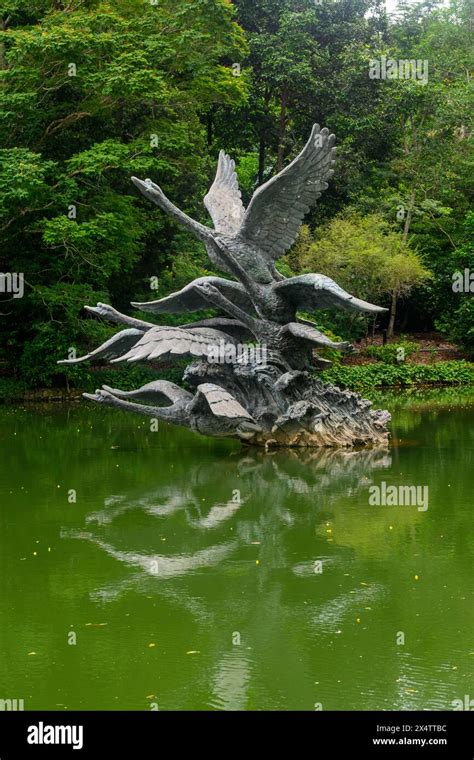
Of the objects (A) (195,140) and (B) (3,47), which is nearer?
(B) (3,47)

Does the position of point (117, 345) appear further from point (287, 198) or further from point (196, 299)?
point (287, 198)

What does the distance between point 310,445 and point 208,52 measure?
36.2 feet

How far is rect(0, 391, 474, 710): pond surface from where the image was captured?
500 cm

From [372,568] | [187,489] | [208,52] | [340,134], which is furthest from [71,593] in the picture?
[340,134]

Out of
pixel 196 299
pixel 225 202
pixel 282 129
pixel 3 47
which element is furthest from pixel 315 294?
pixel 282 129

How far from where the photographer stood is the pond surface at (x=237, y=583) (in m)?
5.00

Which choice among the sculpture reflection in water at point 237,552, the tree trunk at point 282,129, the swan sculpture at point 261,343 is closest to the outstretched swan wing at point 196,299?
the swan sculpture at point 261,343

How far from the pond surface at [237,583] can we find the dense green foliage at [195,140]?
24.7 feet

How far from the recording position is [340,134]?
26.7 metres

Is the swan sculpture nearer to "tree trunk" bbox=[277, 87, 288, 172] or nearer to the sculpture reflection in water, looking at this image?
the sculpture reflection in water

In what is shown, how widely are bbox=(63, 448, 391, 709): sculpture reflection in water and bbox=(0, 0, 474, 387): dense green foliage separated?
24.7ft

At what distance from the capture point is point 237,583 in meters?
6.79

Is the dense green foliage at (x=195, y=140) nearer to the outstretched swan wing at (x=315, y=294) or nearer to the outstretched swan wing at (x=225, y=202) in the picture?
the outstretched swan wing at (x=225, y=202)

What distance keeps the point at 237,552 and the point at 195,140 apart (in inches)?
648
